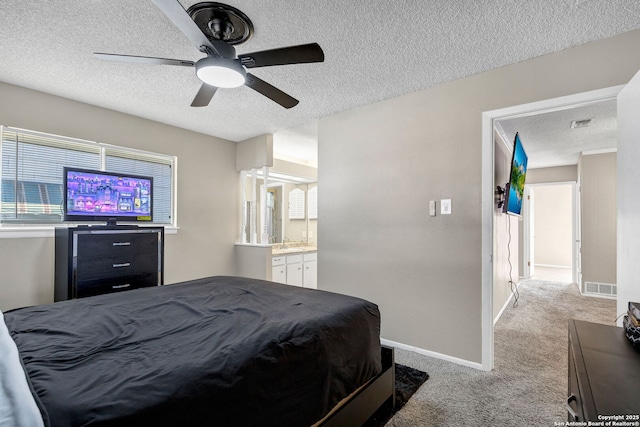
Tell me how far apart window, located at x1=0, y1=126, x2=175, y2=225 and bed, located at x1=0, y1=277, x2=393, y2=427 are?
5.48ft

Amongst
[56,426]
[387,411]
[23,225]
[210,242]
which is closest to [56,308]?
[56,426]

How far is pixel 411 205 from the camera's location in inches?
113

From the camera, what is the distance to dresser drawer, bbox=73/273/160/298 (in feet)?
8.81

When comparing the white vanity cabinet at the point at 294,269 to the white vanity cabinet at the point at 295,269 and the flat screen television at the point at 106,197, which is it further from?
the flat screen television at the point at 106,197

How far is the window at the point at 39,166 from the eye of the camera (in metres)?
2.74

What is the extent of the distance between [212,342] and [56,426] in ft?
1.76

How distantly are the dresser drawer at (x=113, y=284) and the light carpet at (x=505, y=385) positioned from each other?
259cm

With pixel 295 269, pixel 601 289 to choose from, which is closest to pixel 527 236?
pixel 601 289

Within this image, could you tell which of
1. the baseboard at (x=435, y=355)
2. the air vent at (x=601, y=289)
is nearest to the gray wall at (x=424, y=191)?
the baseboard at (x=435, y=355)

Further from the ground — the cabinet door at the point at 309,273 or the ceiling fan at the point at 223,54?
the ceiling fan at the point at 223,54

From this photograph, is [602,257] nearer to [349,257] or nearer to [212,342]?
[349,257]

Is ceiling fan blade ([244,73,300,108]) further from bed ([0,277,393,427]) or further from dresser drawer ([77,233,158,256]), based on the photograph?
dresser drawer ([77,233,158,256])

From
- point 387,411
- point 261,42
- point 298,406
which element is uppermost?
point 261,42

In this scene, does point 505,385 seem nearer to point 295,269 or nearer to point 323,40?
point 323,40
